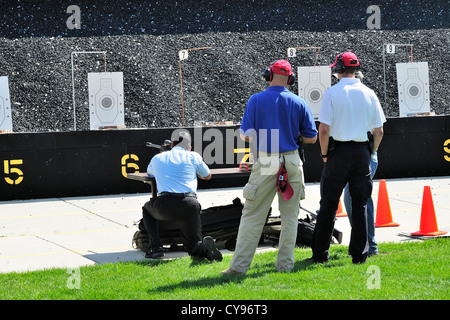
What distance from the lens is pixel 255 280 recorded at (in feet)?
21.6

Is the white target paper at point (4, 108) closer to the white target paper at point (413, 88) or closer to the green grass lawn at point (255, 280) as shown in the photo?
the green grass lawn at point (255, 280)

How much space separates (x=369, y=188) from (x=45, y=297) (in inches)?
124

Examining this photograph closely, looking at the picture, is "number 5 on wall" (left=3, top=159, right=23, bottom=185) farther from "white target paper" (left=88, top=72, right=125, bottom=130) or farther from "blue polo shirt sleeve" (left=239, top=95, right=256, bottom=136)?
"blue polo shirt sleeve" (left=239, top=95, right=256, bottom=136)

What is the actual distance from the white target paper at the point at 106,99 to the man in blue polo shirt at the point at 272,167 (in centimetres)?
1025

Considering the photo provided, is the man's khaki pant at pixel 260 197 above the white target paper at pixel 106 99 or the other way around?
the other way around

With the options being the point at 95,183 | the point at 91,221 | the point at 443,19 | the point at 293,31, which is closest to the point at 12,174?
the point at 95,183

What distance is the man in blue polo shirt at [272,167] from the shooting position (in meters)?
6.70

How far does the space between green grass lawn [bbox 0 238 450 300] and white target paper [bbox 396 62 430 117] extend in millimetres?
11666

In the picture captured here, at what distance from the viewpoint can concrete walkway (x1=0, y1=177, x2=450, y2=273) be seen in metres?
8.45

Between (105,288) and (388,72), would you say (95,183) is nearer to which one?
(105,288)

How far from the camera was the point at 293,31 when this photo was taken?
79.9 feet

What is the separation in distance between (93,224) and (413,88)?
1112 centimetres

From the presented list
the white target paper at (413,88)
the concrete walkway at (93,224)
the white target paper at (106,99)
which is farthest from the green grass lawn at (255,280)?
the white target paper at (413,88)

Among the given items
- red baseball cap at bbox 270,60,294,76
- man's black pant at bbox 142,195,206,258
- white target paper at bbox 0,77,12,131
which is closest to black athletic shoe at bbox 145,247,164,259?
man's black pant at bbox 142,195,206,258
